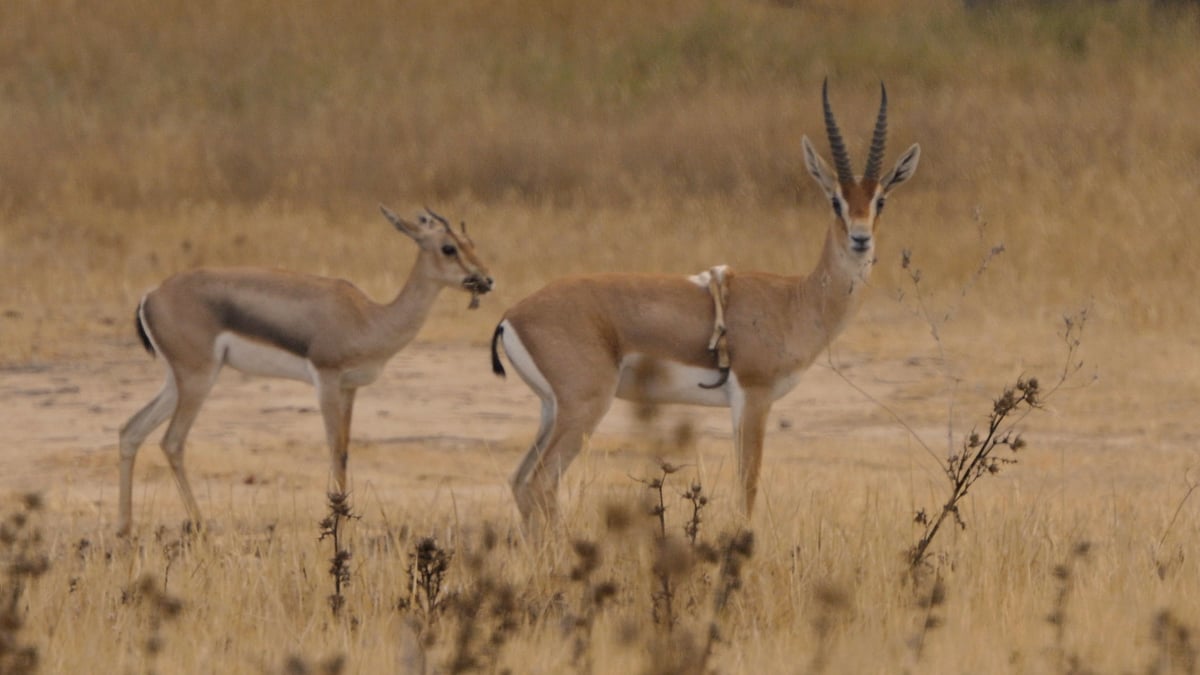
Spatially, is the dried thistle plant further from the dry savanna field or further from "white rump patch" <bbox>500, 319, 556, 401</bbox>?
"white rump patch" <bbox>500, 319, 556, 401</bbox>

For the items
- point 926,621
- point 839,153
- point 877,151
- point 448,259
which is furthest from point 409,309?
point 926,621

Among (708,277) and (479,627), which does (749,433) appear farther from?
(479,627)

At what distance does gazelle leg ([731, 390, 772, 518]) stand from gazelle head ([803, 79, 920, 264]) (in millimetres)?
712

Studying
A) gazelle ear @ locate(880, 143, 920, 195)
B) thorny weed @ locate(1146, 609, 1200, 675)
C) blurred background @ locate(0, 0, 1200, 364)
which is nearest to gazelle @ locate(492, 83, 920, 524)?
gazelle ear @ locate(880, 143, 920, 195)

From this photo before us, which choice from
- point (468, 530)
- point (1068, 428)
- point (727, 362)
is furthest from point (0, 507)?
point (1068, 428)

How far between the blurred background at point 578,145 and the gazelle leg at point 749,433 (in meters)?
5.55

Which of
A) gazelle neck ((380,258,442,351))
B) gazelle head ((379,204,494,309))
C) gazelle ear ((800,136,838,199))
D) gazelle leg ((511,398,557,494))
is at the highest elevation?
gazelle ear ((800,136,838,199))

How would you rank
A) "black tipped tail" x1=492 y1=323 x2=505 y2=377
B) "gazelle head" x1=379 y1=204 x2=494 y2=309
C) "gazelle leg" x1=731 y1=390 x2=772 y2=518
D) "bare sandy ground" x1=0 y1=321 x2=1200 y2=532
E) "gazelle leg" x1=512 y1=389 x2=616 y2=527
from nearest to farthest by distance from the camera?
1. "gazelle leg" x1=512 y1=389 x2=616 y2=527
2. "gazelle leg" x1=731 y1=390 x2=772 y2=518
3. "black tipped tail" x1=492 y1=323 x2=505 y2=377
4. "gazelle head" x1=379 y1=204 x2=494 y2=309
5. "bare sandy ground" x1=0 y1=321 x2=1200 y2=532

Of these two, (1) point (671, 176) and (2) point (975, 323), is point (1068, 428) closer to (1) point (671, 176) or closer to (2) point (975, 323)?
(2) point (975, 323)

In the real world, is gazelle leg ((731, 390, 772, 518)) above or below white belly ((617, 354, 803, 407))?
below

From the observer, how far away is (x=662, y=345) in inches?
296

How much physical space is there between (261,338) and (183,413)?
17.3 inches

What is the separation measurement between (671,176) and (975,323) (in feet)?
16.5

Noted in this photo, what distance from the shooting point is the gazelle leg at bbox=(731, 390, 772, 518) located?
24.4ft
